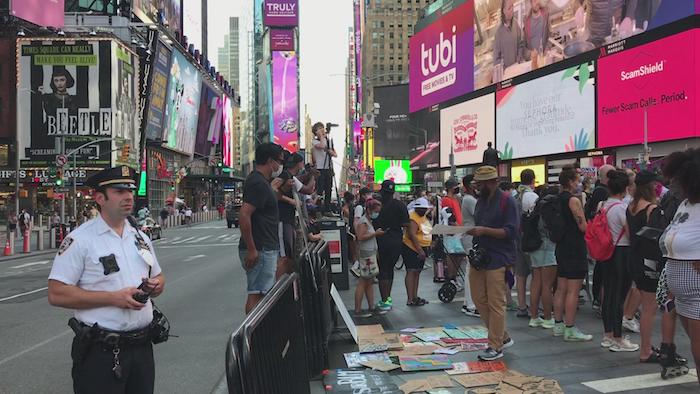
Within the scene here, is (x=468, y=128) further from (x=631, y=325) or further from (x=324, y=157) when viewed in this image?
(x=631, y=325)

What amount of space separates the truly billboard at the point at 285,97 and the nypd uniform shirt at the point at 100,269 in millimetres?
141920

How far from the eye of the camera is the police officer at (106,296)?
2.93m

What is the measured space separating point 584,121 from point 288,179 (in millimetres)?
30645

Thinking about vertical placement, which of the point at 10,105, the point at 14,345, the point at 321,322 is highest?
the point at 10,105

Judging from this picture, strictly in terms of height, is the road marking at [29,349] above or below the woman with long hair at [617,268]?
below

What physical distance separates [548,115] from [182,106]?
44.6 m

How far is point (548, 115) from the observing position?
1462 inches

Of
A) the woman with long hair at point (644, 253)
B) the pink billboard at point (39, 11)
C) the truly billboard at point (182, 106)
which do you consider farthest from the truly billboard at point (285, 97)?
the woman with long hair at point (644, 253)

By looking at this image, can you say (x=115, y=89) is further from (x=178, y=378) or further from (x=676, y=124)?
(x=178, y=378)

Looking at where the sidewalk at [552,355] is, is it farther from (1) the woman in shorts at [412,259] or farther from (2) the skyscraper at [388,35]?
(2) the skyscraper at [388,35]

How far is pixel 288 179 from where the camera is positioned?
714 cm

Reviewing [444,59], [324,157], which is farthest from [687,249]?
[444,59]

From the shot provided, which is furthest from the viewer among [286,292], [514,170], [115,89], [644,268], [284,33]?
[284,33]

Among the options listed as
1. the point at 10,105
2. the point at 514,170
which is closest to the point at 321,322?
the point at 514,170
